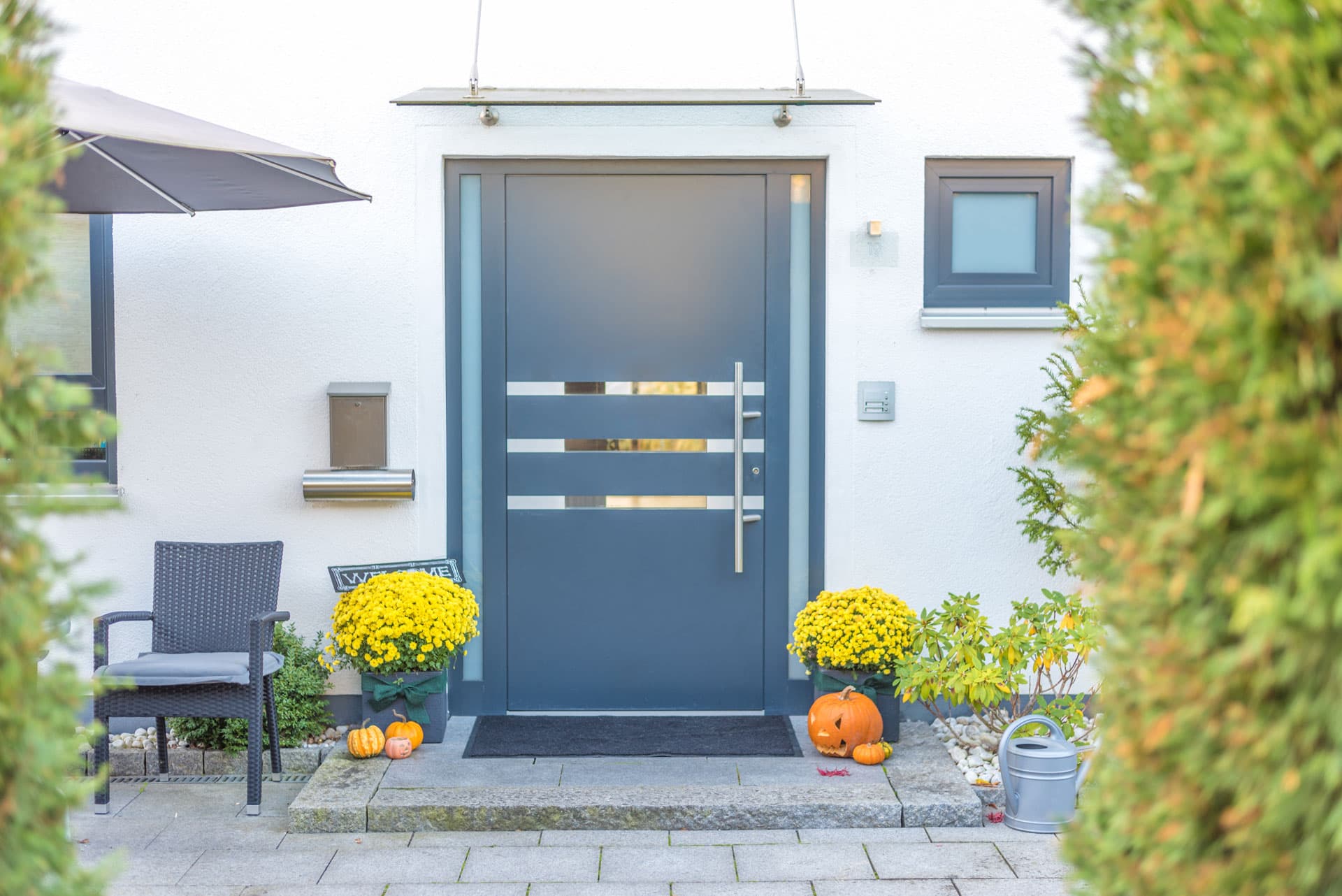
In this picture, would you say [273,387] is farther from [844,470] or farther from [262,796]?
[844,470]

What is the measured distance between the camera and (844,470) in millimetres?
5039

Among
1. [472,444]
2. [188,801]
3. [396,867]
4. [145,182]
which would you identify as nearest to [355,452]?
[472,444]

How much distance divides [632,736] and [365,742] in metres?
1.05

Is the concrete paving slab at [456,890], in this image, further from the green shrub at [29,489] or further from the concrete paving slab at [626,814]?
the green shrub at [29,489]

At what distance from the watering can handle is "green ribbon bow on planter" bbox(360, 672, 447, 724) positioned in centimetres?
212

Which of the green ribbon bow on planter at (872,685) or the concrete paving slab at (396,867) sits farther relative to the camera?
the green ribbon bow on planter at (872,685)

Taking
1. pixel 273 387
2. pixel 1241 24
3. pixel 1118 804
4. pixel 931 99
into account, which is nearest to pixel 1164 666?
pixel 1118 804

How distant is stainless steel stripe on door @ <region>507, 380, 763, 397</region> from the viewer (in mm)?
5066

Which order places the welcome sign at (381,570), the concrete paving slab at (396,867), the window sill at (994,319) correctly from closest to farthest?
the concrete paving slab at (396,867)
the welcome sign at (381,570)
the window sill at (994,319)

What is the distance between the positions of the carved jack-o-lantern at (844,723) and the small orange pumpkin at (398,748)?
1.52m

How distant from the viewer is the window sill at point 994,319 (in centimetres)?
493

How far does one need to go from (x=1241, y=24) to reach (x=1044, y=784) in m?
3.12

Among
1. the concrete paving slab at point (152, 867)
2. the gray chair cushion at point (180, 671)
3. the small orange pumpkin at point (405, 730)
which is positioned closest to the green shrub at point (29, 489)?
the concrete paving slab at point (152, 867)

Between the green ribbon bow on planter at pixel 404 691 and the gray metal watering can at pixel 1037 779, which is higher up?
the green ribbon bow on planter at pixel 404 691
